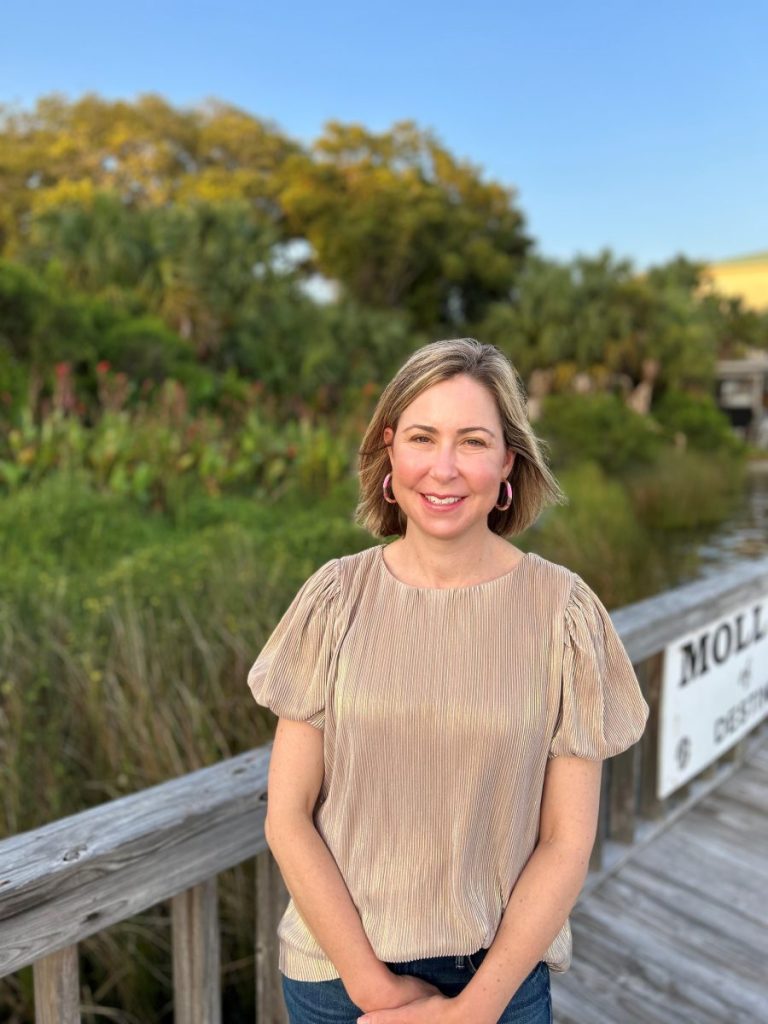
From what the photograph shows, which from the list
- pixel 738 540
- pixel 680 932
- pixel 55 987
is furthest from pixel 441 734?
pixel 738 540

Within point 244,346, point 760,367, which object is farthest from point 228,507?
point 760,367

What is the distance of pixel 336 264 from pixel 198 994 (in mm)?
23918

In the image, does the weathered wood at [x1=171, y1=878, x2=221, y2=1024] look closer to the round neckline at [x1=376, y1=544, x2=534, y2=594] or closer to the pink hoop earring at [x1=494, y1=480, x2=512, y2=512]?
the round neckline at [x1=376, y1=544, x2=534, y2=594]

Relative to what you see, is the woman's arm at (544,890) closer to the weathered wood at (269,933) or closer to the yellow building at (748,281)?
the weathered wood at (269,933)

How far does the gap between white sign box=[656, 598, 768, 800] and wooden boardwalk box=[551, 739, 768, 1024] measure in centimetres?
19

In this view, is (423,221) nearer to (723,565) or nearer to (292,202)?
(292,202)

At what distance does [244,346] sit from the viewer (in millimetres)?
12906

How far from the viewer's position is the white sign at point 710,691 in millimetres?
2656

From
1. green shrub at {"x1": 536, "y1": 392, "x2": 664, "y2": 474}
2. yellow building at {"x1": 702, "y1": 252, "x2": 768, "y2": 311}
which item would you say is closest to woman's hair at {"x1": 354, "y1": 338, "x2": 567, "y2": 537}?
green shrub at {"x1": 536, "y1": 392, "x2": 664, "y2": 474}

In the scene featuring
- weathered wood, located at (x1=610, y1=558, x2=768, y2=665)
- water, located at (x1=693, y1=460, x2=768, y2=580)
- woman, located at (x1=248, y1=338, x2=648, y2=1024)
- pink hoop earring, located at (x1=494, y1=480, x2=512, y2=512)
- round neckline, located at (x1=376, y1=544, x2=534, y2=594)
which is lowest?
water, located at (x1=693, y1=460, x2=768, y2=580)

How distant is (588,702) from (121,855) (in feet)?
2.24

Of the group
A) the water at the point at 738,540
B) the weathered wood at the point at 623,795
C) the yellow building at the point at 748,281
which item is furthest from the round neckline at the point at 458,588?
the yellow building at the point at 748,281

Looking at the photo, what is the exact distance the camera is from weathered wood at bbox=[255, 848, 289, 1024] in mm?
1585

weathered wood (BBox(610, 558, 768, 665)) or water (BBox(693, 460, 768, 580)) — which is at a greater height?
weathered wood (BBox(610, 558, 768, 665))
